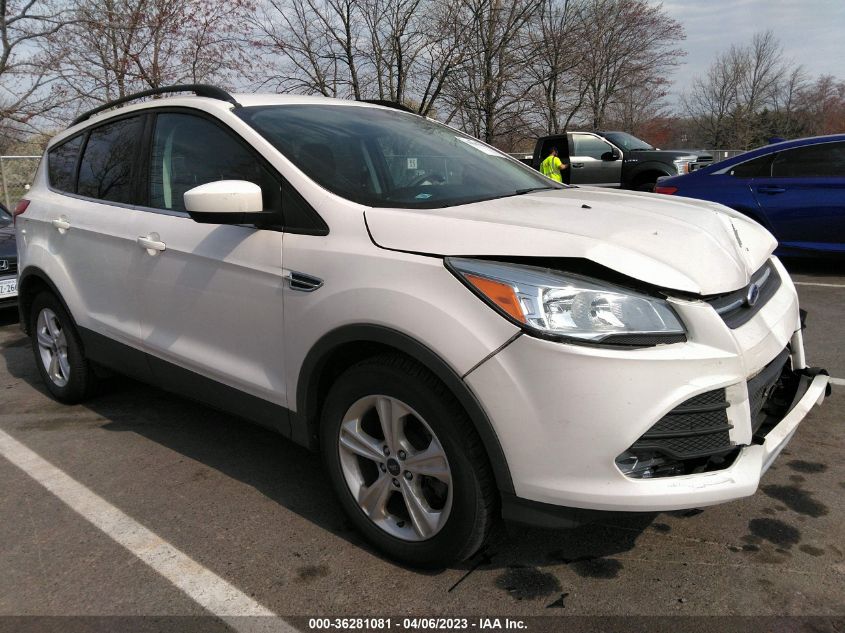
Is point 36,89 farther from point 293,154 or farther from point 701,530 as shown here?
point 701,530

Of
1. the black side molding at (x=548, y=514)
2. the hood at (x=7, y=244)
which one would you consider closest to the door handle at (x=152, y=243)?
the black side molding at (x=548, y=514)

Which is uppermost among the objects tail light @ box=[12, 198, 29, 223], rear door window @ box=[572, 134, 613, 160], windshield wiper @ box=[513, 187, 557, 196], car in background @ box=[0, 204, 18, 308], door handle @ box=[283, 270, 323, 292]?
rear door window @ box=[572, 134, 613, 160]

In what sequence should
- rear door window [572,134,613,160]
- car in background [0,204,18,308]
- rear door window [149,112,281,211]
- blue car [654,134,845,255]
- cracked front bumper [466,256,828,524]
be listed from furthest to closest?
rear door window [572,134,613,160]
blue car [654,134,845,255]
car in background [0,204,18,308]
rear door window [149,112,281,211]
cracked front bumper [466,256,828,524]

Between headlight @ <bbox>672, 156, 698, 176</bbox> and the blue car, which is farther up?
headlight @ <bbox>672, 156, 698, 176</bbox>

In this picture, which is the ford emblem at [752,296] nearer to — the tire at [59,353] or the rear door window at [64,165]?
the tire at [59,353]

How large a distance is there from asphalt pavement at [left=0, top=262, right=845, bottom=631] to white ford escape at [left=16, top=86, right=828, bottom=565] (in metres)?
0.23

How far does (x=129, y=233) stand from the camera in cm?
335

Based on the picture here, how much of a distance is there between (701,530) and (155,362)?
8.53 ft

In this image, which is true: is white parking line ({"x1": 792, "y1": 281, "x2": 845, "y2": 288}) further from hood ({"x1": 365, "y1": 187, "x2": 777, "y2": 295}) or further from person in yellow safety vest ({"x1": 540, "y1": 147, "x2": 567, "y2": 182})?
person in yellow safety vest ({"x1": 540, "y1": 147, "x2": 567, "y2": 182})

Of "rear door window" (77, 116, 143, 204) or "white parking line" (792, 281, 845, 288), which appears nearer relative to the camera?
"rear door window" (77, 116, 143, 204)

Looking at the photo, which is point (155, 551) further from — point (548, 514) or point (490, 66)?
point (490, 66)

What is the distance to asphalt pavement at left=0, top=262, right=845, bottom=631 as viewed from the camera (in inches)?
87.5

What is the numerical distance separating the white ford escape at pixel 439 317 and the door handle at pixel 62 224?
35 cm

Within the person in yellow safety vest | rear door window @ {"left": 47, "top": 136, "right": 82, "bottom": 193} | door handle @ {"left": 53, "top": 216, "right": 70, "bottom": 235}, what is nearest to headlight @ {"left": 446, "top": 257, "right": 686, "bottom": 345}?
door handle @ {"left": 53, "top": 216, "right": 70, "bottom": 235}
